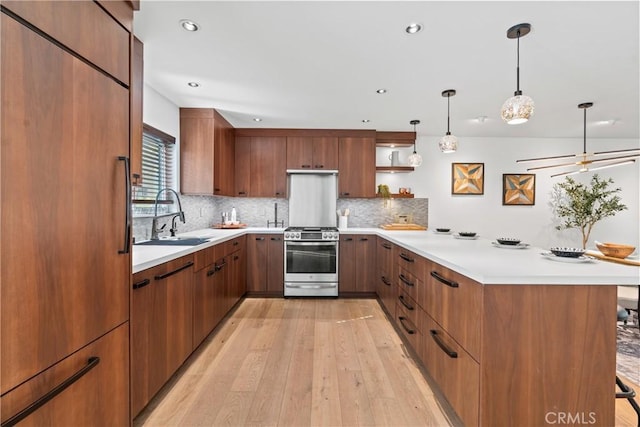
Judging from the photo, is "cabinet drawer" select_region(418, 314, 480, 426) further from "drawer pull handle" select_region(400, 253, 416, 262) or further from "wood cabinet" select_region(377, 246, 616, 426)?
"drawer pull handle" select_region(400, 253, 416, 262)

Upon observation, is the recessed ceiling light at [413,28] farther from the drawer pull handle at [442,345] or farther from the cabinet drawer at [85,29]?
the drawer pull handle at [442,345]

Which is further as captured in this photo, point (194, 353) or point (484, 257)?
point (194, 353)

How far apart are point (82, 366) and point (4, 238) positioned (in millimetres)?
557

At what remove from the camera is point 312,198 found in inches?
171

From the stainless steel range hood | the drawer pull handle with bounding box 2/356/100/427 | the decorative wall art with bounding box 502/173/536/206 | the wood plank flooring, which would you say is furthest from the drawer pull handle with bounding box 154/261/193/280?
the decorative wall art with bounding box 502/173/536/206

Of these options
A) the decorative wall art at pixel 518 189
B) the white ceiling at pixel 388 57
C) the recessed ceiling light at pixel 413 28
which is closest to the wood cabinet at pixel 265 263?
the white ceiling at pixel 388 57

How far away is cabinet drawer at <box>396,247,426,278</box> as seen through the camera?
6.78ft

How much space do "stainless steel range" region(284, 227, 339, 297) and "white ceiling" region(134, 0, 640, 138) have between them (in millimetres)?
1603

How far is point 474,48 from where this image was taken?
206 cm

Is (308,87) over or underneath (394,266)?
over

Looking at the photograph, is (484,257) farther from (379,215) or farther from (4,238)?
(379,215)

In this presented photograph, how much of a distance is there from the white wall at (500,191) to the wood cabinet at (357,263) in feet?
4.97

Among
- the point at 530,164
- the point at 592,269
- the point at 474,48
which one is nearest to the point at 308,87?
the point at 474,48

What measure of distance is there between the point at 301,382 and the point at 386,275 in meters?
1.62
